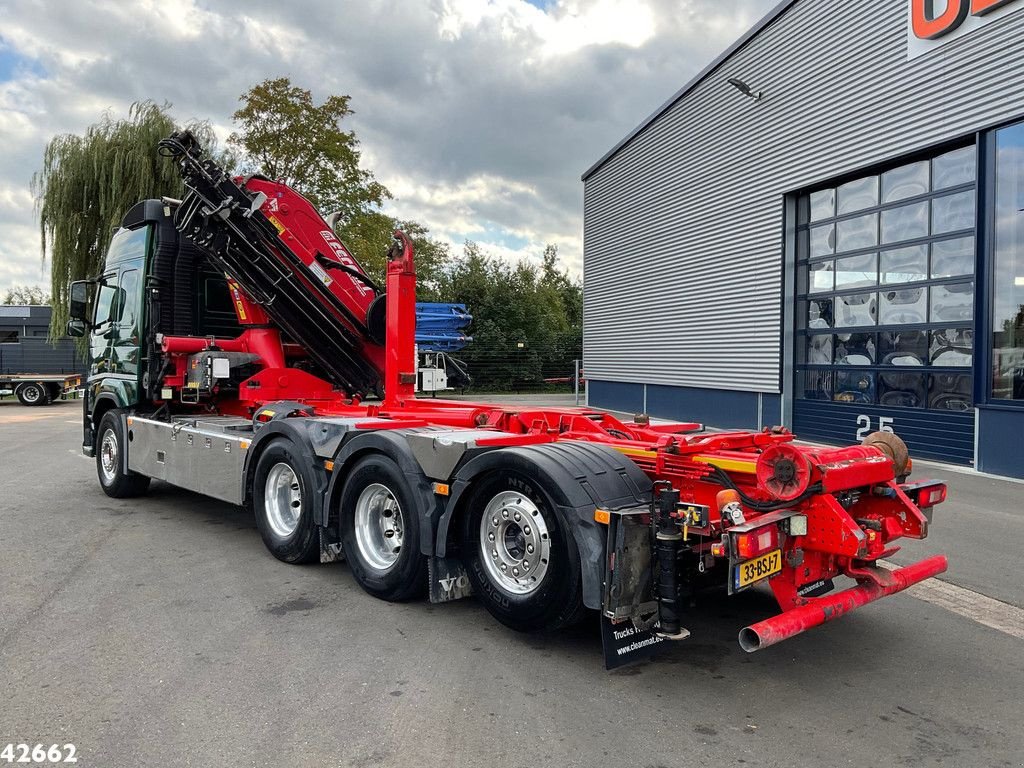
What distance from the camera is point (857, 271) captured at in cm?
1409

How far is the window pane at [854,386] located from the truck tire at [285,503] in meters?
11.0

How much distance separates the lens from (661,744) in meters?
3.34

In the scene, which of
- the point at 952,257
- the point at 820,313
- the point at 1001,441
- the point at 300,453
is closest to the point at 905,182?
the point at 952,257

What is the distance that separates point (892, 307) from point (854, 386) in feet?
5.40

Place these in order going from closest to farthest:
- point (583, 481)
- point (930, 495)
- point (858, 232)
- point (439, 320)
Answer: point (583, 481) → point (930, 495) → point (858, 232) → point (439, 320)

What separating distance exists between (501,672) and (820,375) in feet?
41.4

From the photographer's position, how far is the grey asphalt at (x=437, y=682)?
3307 mm

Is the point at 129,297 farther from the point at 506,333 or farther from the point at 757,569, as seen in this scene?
the point at 506,333

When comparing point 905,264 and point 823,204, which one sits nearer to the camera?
point 905,264

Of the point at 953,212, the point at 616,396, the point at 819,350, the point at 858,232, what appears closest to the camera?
the point at 953,212

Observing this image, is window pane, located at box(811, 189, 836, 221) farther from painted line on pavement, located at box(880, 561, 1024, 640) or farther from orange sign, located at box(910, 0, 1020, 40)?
painted line on pavement, located at box(880, 561, 1024, 640)

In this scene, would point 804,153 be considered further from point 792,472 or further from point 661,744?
point 661,744

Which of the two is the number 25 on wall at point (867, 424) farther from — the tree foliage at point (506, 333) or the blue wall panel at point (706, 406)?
the tree foliage at point (506, 333)

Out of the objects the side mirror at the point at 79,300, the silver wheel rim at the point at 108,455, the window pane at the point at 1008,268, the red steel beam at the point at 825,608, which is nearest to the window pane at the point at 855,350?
the window pane at the point at 1008,268
